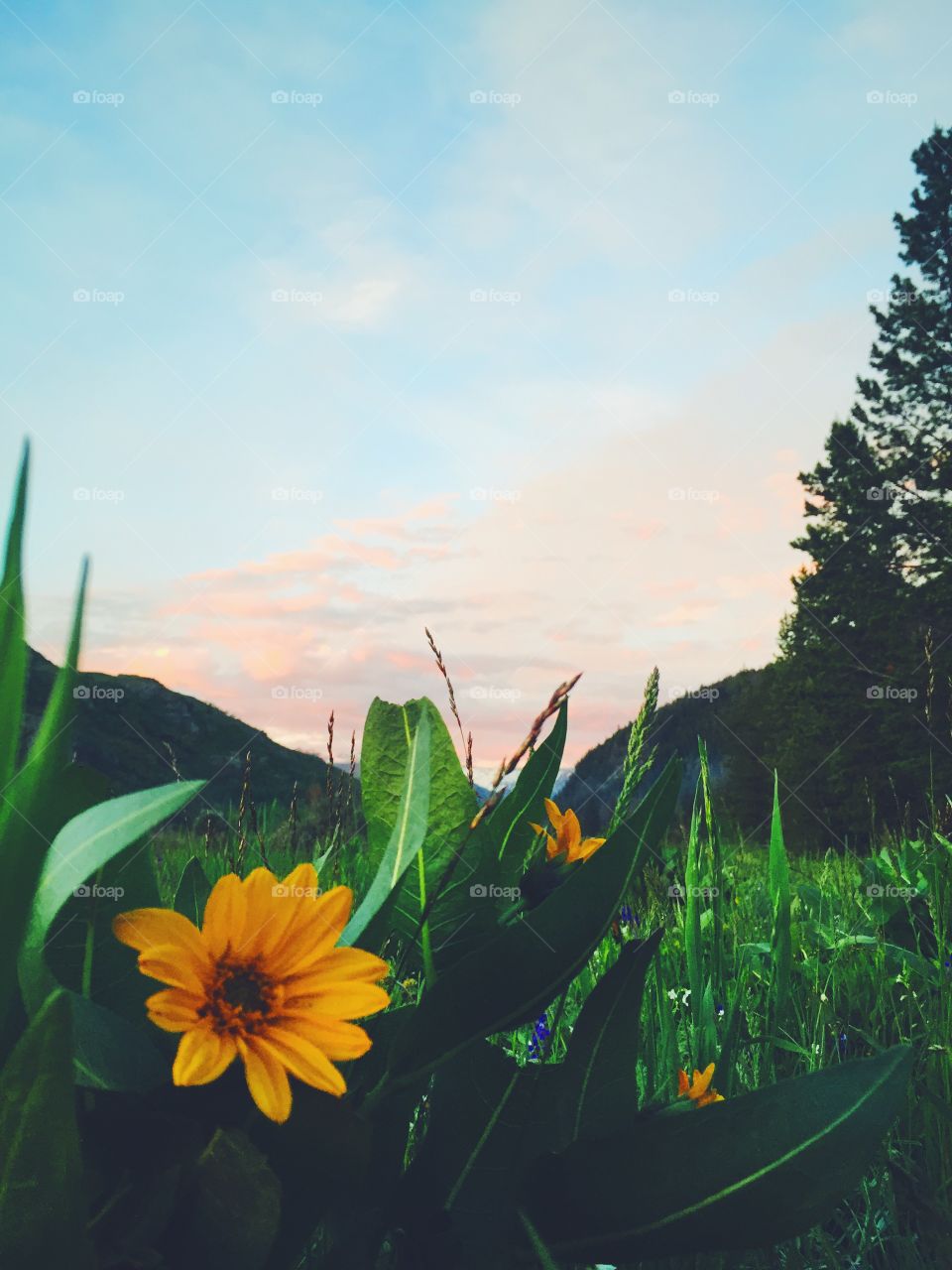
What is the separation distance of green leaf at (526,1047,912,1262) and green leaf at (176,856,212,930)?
408mm

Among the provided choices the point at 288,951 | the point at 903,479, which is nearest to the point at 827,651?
the point at 903,479

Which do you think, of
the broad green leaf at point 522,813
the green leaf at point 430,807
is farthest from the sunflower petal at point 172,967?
the broad green leaf at point 522,813

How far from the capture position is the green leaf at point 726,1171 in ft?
2.50

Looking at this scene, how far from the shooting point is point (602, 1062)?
849 mm

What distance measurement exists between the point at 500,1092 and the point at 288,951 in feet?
0.87

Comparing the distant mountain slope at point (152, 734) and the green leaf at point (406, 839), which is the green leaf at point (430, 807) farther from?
the distant mountain slope at point (152, 734)

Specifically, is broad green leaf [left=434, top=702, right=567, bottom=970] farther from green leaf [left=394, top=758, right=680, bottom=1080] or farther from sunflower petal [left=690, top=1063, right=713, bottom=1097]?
sunflower petal [left=690, top=1063, right=713, bottom=1097]

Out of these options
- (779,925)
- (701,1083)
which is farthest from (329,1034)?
(779,925)

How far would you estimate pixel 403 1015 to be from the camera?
85 centimetres

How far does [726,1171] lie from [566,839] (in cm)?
35

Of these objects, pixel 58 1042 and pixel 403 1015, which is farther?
pixel 403 1015

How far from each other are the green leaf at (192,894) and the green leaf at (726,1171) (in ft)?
1.34

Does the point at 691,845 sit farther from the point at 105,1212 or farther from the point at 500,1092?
the point at 105,1212

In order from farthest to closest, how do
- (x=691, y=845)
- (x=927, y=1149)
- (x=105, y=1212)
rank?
(x=691, y=845)
(x=927, y=1149)
(x=105, y=1212)
